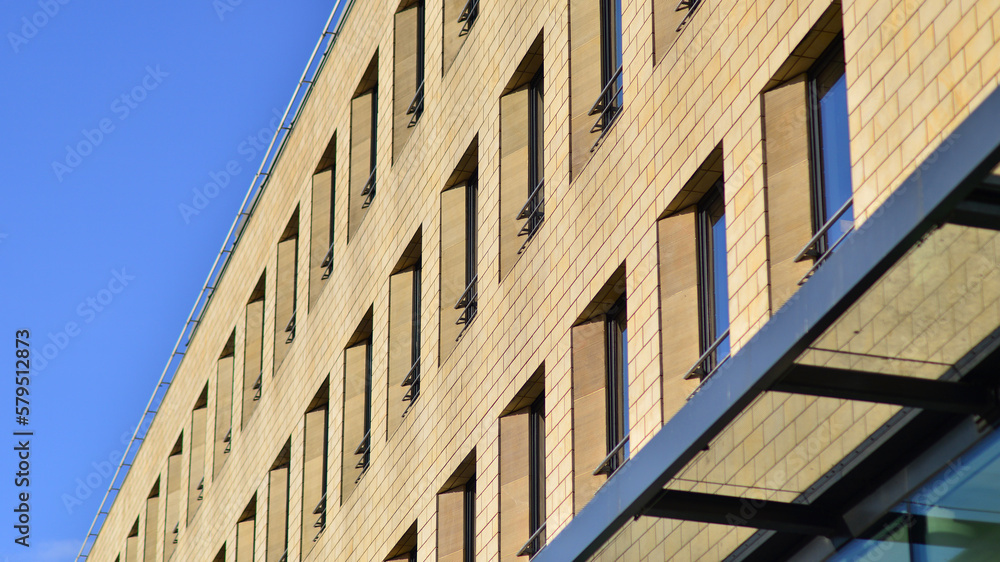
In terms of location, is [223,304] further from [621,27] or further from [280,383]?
[621,27]

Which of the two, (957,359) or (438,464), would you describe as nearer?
(957,359)

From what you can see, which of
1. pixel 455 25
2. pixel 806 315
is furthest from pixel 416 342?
pixel 806 315

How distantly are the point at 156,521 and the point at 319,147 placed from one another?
16.5m

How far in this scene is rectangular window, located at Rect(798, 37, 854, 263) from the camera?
14.1m

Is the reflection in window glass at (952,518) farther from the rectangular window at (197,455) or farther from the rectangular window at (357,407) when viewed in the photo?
the rectangular window at (197,455)

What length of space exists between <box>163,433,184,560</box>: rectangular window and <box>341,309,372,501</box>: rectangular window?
48.8ft

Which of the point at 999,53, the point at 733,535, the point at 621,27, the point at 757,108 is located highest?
the point at 621,27

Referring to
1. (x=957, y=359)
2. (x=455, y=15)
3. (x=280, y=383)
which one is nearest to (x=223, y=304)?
(x=280, y=383)

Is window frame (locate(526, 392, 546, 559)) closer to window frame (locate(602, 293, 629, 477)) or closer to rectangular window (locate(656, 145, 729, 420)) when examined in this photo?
window frame (locate(602, 293, 629, 477))

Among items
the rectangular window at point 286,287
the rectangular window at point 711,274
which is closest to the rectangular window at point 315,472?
the rectangular window at point 286,287

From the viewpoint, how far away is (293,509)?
29.7 metres

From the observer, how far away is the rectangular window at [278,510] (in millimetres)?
30859

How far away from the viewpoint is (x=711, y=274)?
1642 centimetres

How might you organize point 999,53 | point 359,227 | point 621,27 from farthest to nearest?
point 359,227
point 621,27
point 999,53
